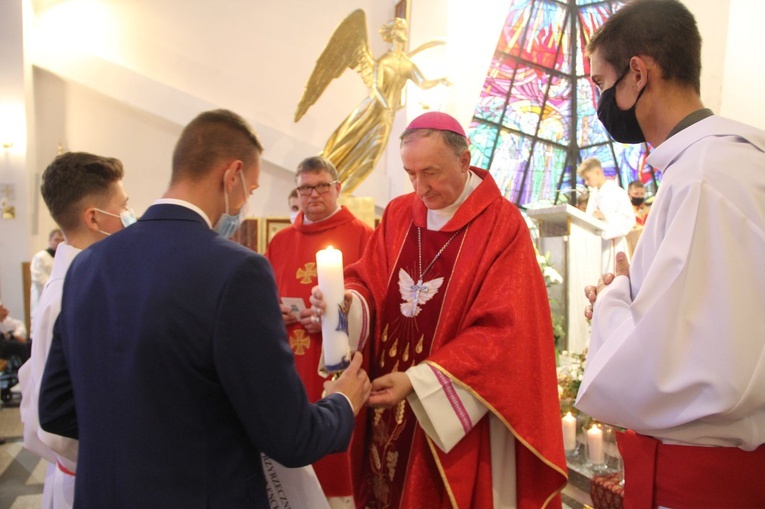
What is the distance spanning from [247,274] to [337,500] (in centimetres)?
208

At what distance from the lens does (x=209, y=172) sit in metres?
1.43

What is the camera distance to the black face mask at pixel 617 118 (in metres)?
1.57

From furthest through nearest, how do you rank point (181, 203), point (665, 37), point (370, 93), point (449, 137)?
point (370, 93), point (449, 137), point (665, 37), point (181, 203)

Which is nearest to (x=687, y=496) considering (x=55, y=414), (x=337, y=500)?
(x=55, y=414)

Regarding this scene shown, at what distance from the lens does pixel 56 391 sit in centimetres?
150

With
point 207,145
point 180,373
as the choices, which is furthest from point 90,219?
point 180,373

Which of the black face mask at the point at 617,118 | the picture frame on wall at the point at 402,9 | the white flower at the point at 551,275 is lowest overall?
the white flower at the point at 551,275

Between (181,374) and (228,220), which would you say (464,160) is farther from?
(181,374)

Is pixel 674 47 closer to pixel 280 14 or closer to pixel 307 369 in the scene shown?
pixel 307 369

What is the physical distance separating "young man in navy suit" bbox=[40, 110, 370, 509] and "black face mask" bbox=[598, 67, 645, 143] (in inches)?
39.4

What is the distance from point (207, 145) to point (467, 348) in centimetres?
104

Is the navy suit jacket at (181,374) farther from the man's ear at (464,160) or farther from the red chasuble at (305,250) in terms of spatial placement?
the red chasuble at (305,250)

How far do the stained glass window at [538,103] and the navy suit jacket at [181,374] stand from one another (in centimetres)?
774

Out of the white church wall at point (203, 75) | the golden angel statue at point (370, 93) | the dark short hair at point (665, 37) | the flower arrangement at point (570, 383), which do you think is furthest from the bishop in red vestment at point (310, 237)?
the white church wall at point (203, 75)
